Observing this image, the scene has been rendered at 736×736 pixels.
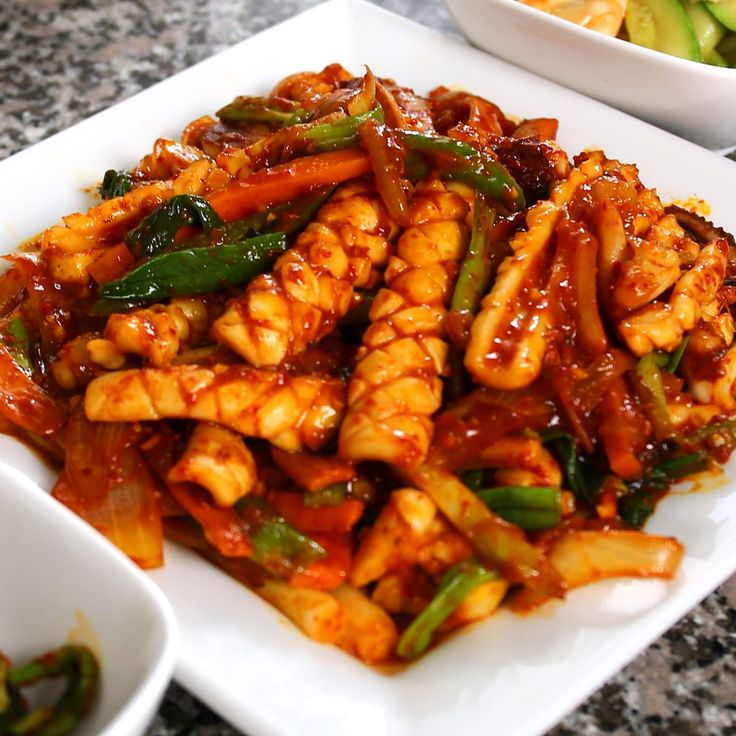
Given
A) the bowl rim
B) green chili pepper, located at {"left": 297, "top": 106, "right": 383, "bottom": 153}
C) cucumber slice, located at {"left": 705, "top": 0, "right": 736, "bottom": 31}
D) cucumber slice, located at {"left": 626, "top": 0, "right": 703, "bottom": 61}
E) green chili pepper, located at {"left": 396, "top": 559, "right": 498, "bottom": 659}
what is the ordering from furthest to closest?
cucumber slice, located at {"left": 705, "top": 0, "right": 736, "bottom": 31} < cucumber slice, located at {"left": 626, "top": 0, "right": 703, "bottom": 61} < the bowl rim < green chili pepper, located at {"left": 297, "top": 106, "right": 383, "bottom": 153} < green chili pepper, located at {"left": 396, "top": 559, "right": 498, "bottom": 659}

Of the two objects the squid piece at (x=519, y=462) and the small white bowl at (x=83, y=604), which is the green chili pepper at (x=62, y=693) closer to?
the small white bowl at (x=83, y=604)

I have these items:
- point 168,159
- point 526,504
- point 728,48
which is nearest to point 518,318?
point 526,504

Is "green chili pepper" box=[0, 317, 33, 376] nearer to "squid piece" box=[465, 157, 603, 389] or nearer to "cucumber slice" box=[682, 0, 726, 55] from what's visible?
"squid piece" box=[465, 157, 603, 389]

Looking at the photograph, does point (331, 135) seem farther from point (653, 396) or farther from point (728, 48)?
point (728, 48)

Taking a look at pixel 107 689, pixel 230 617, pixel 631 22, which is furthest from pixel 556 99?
pixel 107 689

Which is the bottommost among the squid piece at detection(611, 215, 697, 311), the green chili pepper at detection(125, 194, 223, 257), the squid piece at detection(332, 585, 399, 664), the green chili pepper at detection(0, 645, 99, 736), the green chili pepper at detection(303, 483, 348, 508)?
the squid piece at detection(332, 585, 399, 664)

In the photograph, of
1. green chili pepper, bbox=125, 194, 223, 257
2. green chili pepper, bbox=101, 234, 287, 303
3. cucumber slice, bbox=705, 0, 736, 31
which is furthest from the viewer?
cucumber slice, bbox=705, 0, 736, 31

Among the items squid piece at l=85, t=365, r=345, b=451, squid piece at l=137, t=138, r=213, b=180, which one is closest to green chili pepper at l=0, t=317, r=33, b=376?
squid piece at l=85, t=365, r=345, b=451
